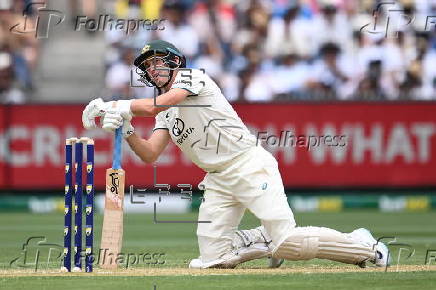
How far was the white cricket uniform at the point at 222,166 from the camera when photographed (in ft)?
26.4

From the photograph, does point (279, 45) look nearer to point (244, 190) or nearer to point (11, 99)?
point (11, 99)

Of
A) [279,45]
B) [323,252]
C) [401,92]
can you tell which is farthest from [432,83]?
[323,252]

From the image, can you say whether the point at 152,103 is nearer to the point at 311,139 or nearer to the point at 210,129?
the point at 210,129

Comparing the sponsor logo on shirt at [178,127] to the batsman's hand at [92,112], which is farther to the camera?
the sponsor logo on shirt at [178,127]

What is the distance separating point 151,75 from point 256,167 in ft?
3.06

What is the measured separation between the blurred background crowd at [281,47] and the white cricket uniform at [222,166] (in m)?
7.41

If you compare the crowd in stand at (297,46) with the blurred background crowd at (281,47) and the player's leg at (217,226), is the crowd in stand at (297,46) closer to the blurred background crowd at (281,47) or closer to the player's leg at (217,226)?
the blurred background crowd at (281,47)

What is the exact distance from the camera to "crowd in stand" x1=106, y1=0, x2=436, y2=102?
16234 millimetres

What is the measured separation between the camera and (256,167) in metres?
8.14

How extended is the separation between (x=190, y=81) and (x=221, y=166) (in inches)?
24.5

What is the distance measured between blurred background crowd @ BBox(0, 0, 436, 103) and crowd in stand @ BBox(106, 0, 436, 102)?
13 millimetres

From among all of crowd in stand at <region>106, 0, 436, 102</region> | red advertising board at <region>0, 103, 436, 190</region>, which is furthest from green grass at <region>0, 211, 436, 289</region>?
crowd in stand at <region>106, 0, 436, 102</region>

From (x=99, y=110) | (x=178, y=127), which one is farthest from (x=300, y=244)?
(x=99, y=110)

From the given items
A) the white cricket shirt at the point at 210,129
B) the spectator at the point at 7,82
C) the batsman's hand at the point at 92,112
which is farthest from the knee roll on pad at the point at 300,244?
the spectator at the point at 7,82
